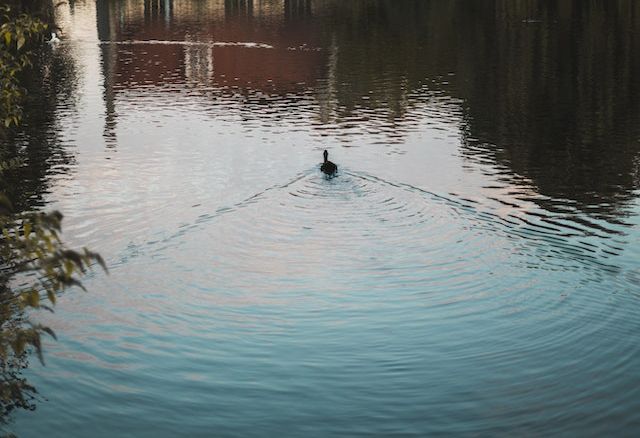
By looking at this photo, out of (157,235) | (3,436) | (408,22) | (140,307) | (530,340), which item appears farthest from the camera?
(408,22)

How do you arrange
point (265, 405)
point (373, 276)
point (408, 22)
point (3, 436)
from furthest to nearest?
point (408, 22), point (373, 276), point (265, 405), point (3, 436)

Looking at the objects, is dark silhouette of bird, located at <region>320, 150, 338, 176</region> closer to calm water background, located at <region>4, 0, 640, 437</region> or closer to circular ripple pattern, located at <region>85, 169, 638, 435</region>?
calm water background, located at <region>4, 0, 640, 437</region>

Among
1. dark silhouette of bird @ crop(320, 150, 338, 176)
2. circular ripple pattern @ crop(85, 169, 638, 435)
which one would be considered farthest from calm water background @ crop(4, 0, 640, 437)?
dark silhouette of bird @ crop(320, 150, 338, 176)

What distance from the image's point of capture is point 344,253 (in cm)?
2741

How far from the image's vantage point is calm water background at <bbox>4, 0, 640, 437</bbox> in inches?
727

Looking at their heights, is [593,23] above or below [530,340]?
above

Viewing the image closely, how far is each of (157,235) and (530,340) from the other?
12.4 meters

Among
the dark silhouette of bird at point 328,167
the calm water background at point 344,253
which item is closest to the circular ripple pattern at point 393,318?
the calm water background at point 344,253

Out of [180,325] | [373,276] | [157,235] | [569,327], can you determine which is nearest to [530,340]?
[569,327]

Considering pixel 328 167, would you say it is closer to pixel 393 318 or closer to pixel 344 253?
pixel 344 253

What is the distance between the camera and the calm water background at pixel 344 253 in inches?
727

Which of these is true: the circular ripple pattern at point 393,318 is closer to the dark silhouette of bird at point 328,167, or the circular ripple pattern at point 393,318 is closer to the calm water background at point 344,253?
the calm water background at point 344,253

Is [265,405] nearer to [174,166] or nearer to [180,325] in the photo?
[180,325]

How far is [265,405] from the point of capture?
1828 cm
